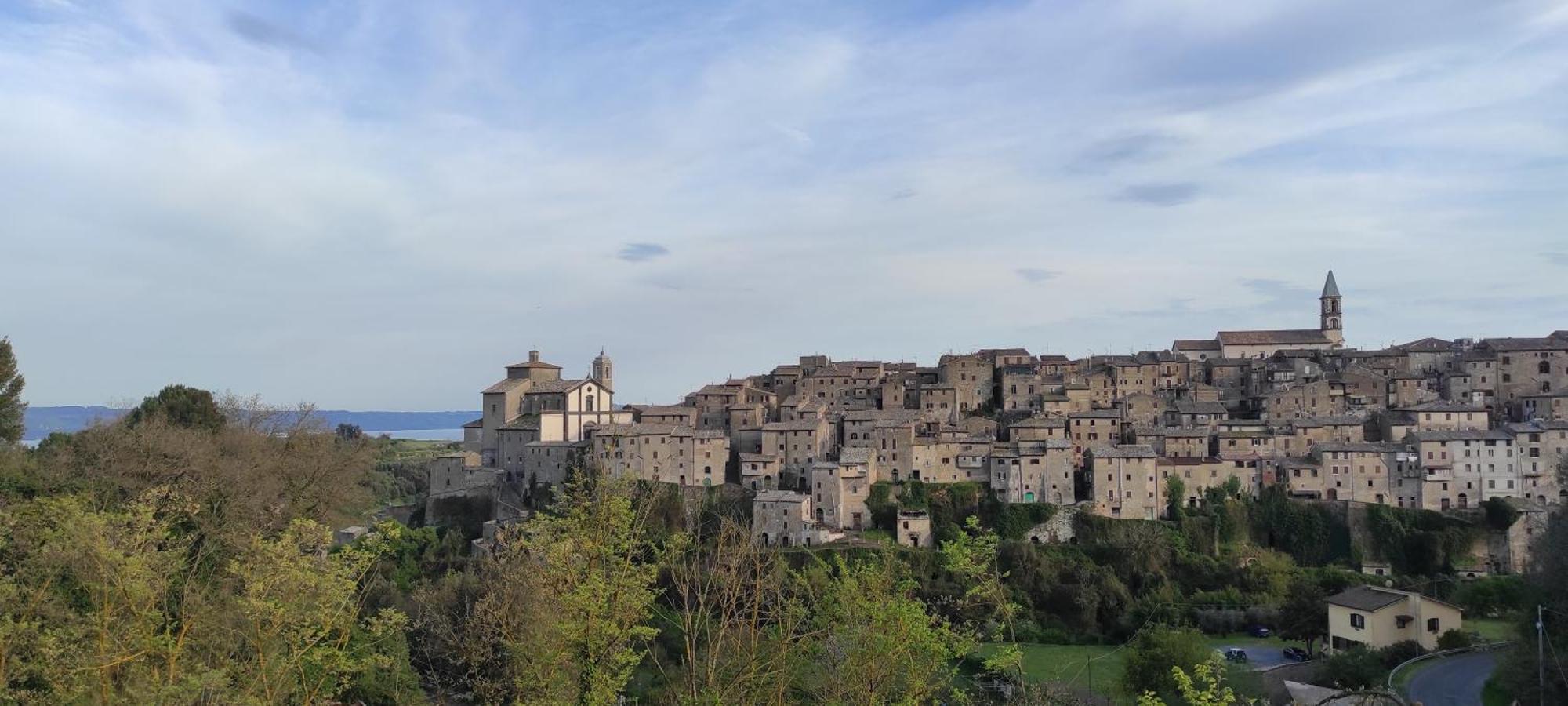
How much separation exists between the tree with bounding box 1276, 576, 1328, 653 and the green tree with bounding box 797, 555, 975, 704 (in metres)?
29.8

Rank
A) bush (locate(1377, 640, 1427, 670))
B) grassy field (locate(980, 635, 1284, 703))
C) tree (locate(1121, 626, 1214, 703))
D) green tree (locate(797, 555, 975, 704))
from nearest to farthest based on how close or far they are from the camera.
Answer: green tree (locate(797, 555, 975, 704)), grassy field (locate(980, 635, 1284, 703)), tree (locate(1121, 626, 1214, 703)), bush (locate(1377, 640, 1427, 670))

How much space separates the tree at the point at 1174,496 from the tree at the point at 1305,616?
934cm

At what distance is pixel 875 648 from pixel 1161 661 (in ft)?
72.4

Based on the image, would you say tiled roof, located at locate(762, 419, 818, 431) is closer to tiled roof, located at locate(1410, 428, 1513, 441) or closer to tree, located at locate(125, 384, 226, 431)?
tree, located at locate(125, 384, 226, 431)

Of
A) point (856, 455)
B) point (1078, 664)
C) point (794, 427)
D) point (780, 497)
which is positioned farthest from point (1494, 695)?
point (794, 427)

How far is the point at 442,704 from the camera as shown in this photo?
26.7 meters

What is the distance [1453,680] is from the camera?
93.0 feet

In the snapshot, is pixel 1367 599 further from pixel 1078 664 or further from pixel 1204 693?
pixel 1204 693

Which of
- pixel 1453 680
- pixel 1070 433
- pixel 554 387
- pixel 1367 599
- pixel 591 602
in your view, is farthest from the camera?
pixel 554 387

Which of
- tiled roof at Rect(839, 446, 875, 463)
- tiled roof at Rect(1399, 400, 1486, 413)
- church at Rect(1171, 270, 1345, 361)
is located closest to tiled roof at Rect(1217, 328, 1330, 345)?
church at Rect(1171, 270, 1345, 361)

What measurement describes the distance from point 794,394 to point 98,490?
4525 cm

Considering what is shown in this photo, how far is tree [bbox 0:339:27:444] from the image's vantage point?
35.0 m

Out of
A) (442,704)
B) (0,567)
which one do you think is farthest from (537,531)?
(442,704)

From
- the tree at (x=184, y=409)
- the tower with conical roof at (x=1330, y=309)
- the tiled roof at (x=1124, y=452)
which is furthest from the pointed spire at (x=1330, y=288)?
the tree at (x=184, y=409)
